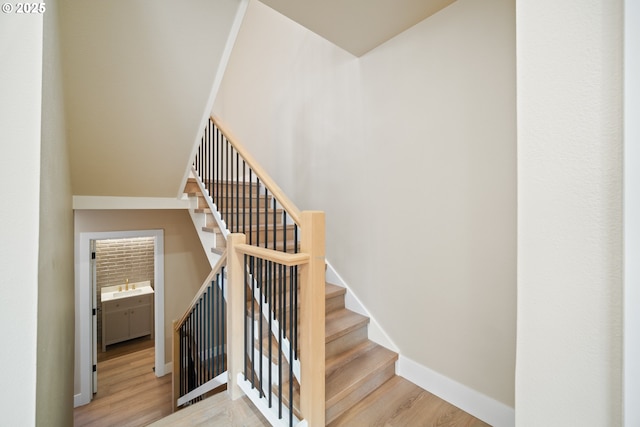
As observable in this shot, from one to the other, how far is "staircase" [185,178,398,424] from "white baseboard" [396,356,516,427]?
0.41ft

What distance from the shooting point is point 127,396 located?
3529 millimetres

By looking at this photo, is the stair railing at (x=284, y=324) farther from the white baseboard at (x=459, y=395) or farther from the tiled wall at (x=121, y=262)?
the tiled wall at (x=121, y=262)

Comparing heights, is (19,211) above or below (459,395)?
above

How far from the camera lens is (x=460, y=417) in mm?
1625

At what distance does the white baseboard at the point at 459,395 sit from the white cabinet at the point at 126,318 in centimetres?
503

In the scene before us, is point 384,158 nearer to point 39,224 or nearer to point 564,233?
point 564,233

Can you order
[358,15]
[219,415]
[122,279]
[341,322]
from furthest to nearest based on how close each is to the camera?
[122,279] < [341,322] < [358,15] < [219,415]

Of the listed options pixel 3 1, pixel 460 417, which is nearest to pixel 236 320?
pixel 460 417

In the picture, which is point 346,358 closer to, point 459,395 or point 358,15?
point 459,395

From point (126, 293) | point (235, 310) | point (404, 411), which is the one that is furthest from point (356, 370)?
point (126, 293)

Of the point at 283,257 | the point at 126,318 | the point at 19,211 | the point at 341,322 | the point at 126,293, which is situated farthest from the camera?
the point at 126,293

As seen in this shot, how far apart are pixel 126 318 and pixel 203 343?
3.71 m

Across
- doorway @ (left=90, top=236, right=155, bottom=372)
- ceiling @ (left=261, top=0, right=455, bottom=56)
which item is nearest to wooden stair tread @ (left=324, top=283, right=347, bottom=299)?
ceiling @ (left=261, top=0, right=455, bottom=56)

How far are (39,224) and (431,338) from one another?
6.83 ft
